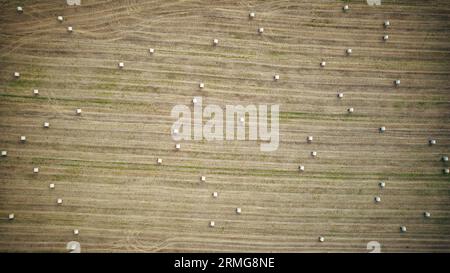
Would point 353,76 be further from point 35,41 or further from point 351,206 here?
point 35,41

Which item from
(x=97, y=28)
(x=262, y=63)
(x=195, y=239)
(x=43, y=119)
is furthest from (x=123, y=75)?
(x=195, y=239)

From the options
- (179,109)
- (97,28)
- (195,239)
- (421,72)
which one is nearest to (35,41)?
(97,28)

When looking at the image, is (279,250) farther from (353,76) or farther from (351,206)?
(353,76)
